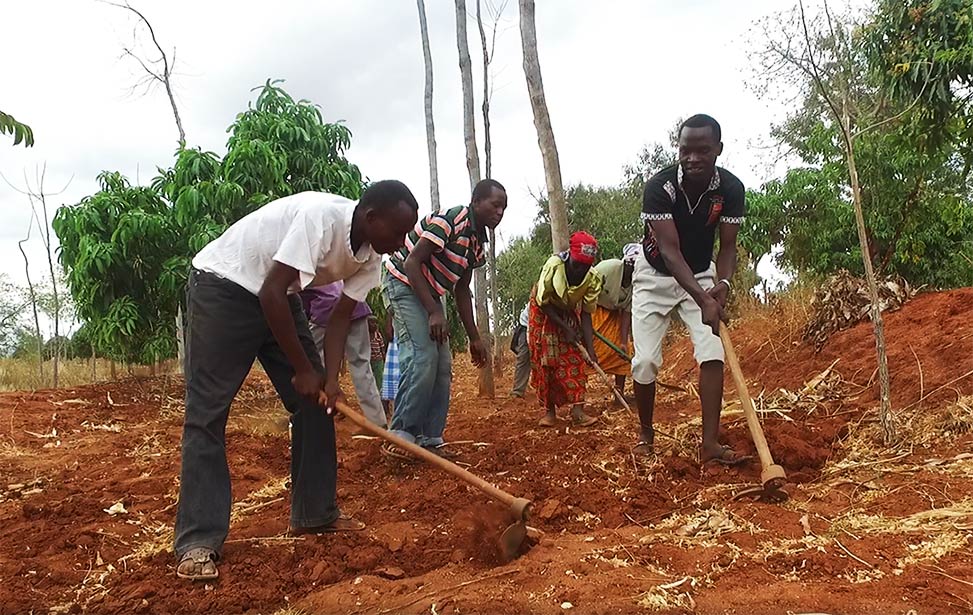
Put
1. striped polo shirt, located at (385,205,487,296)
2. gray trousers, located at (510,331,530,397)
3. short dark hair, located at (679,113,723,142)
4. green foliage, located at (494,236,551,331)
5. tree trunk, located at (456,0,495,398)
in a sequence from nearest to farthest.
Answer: short dark hair, located at (679,113,723,142), striped polo shirt, located at (385,205,487,296), gray trousers, located at (510,331,530,397), tree trunk, located at (456,0,495,398), green foliage, located at (494,236,551,331)

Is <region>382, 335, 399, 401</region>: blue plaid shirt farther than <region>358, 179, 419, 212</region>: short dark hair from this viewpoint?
Yes

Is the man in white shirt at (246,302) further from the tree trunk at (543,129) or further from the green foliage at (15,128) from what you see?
the tree trunk at (543,129)

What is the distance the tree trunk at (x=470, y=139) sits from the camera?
8492 millimetres

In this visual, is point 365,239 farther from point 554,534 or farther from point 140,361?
point 140,361

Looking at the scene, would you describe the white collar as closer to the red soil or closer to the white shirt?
the white shirt

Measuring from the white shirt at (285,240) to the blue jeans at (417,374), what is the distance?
1.26 metres

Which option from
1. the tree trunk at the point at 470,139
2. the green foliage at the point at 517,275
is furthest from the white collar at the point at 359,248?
the green foliage at the point at 517,275

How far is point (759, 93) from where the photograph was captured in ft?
47.3

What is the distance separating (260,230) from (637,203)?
15.6 m

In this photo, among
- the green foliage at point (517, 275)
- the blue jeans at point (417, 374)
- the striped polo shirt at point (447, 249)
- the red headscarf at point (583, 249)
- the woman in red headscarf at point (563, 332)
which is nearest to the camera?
the blue jeans at point (417, 374)

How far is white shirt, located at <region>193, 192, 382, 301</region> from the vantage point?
2.54 meters

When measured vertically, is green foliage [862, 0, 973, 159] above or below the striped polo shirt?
above

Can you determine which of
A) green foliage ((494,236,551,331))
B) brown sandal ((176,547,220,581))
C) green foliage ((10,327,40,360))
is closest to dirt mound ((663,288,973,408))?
brown sandal ((176,547,220,581))

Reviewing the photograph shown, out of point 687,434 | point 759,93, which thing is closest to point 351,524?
point 687,434
